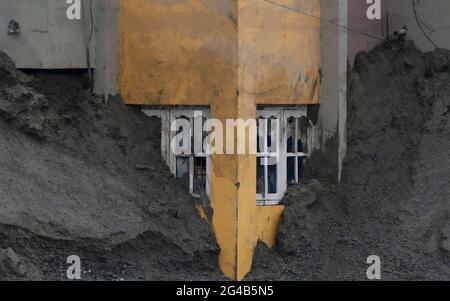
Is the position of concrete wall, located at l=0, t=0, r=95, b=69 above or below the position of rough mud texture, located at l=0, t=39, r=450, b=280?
above

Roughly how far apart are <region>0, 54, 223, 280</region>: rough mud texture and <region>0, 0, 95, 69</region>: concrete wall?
0.76 feet

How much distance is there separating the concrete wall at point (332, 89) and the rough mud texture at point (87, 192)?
212 cm

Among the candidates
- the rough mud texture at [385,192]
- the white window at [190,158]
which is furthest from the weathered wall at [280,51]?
the white window at [190,158]

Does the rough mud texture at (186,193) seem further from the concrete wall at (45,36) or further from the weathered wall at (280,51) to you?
the weathered wall at (280,51)

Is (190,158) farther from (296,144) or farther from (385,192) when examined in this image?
(385,192)

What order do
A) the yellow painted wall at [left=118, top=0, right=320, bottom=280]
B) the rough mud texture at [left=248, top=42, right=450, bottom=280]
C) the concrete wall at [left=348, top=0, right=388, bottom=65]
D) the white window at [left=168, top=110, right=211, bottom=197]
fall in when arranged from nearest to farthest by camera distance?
the rough mud texture at [left=248, top=42, right=450, bottom=280] < the yellow painted wall at [left=118, top=0, right=320, bottom=280] < the white window at [left=168, top=110, right=211, bottom=197] < the concrete wall at [left=348, top=0, right=388, bottom=65]

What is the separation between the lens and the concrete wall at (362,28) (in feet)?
56.2

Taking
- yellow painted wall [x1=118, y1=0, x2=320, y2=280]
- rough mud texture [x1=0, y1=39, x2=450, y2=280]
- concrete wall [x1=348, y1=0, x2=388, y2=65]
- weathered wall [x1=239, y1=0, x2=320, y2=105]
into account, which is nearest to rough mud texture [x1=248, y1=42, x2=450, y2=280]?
rough mud texture [x1=0, y1=39, x2=450, y2=280]

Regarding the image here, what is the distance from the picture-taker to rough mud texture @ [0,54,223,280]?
14.5 m

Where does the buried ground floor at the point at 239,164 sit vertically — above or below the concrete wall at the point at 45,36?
below

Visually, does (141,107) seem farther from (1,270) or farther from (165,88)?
(1,270)

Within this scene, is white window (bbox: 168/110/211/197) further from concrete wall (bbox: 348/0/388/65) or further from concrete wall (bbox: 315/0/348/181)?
concrete wall (bbox: 348/0/388/65)

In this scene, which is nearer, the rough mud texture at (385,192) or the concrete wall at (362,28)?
the rough mud texture at (385,192)

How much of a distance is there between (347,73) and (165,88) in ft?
8.67
